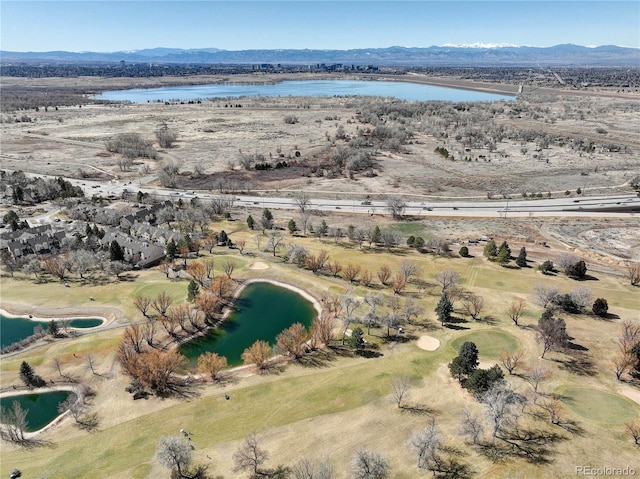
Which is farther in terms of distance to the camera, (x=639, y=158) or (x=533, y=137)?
(x=533, y=137)

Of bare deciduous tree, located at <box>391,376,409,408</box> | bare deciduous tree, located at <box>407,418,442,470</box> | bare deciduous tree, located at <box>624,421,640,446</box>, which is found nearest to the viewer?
bare deciduous tree, located at <box>407,418,442,470</box>

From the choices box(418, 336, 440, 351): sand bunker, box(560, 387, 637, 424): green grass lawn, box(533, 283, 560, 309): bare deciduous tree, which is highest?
box(533, 283, 560, 309): bare deciduous tree

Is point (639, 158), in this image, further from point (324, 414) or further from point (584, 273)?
point (324, 414)

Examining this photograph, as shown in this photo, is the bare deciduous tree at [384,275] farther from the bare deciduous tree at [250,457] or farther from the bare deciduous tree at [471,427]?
the bare deciduous tree at [250,457]

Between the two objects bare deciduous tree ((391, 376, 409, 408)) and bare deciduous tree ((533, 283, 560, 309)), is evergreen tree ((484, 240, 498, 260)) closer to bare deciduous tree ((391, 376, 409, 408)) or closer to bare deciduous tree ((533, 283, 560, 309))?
bare deciduous tree ((533, 283, 560, 309))

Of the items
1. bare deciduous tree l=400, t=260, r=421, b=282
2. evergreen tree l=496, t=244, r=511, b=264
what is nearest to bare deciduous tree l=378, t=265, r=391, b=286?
bare deciduous tree l=400, t=260, r=421, b=282

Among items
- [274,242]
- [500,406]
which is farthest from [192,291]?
[500,406]

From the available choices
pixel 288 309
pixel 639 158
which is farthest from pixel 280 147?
pixel 639 158
